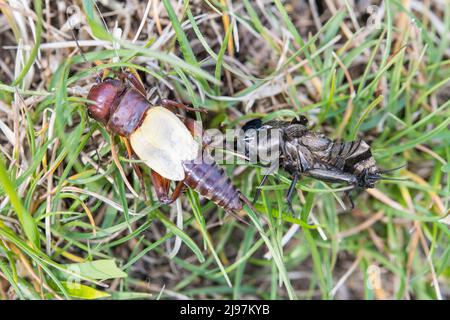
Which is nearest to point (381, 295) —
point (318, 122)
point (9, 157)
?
point (318, 122)

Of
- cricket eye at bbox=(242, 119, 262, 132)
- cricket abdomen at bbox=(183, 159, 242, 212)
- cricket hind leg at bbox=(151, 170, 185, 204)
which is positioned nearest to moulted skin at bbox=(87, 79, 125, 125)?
cricket hind leg at bbox=(151, 170, 185, 204)

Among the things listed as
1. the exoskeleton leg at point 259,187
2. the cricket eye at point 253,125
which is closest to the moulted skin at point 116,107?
the cricket eye at point 253,125

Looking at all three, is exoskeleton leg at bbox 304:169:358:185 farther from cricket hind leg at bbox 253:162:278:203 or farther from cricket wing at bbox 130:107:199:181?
cricket wing at bbox 130:107:199:181

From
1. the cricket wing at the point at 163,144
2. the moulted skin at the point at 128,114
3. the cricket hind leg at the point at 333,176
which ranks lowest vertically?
the cricket hind leg at the point at 333,176

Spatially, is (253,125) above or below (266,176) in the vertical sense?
above

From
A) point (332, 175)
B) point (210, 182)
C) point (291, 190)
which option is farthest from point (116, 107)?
point (332, 175)

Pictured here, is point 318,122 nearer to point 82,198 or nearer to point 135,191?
point 135,191

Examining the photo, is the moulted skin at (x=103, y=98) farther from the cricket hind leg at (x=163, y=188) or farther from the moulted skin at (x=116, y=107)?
the cricket hind leg at (x=163, y=188)

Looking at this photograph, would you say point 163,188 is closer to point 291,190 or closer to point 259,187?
point 259,187

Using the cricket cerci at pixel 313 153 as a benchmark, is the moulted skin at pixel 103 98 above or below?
above
